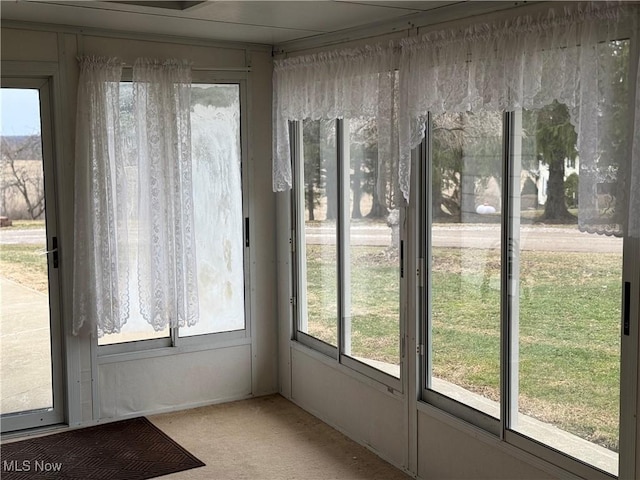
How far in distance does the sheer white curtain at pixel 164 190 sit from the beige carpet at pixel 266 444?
0.64 metres

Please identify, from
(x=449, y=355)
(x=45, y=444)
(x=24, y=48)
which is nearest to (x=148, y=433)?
(x=45, y=444)

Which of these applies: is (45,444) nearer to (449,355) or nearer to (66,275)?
(66,275)

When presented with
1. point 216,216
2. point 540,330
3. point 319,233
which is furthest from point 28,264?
point 540,330

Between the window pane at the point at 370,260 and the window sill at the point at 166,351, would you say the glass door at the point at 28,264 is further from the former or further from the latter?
the window pane at the point at 370,260

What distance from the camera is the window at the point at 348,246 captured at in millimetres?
3871

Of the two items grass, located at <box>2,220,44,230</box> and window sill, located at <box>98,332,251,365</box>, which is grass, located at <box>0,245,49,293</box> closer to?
grass, located at <box>2,220,44,230</box>

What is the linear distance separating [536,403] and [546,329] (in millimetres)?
315

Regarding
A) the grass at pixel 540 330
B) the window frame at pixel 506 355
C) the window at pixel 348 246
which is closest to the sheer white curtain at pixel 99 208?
the window at pixel 348 246

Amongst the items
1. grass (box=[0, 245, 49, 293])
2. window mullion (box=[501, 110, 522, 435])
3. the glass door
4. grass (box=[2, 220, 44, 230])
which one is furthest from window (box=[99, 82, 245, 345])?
window mullion (box=[501, 110, 522, 435])

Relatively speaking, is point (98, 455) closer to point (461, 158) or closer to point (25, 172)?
point (25, 172)

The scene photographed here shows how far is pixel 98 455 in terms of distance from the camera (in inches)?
157

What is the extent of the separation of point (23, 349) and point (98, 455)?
788mm

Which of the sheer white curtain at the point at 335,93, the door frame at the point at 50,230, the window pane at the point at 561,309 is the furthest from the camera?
the door frame at the point at 50,230

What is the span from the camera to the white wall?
4.13 m
